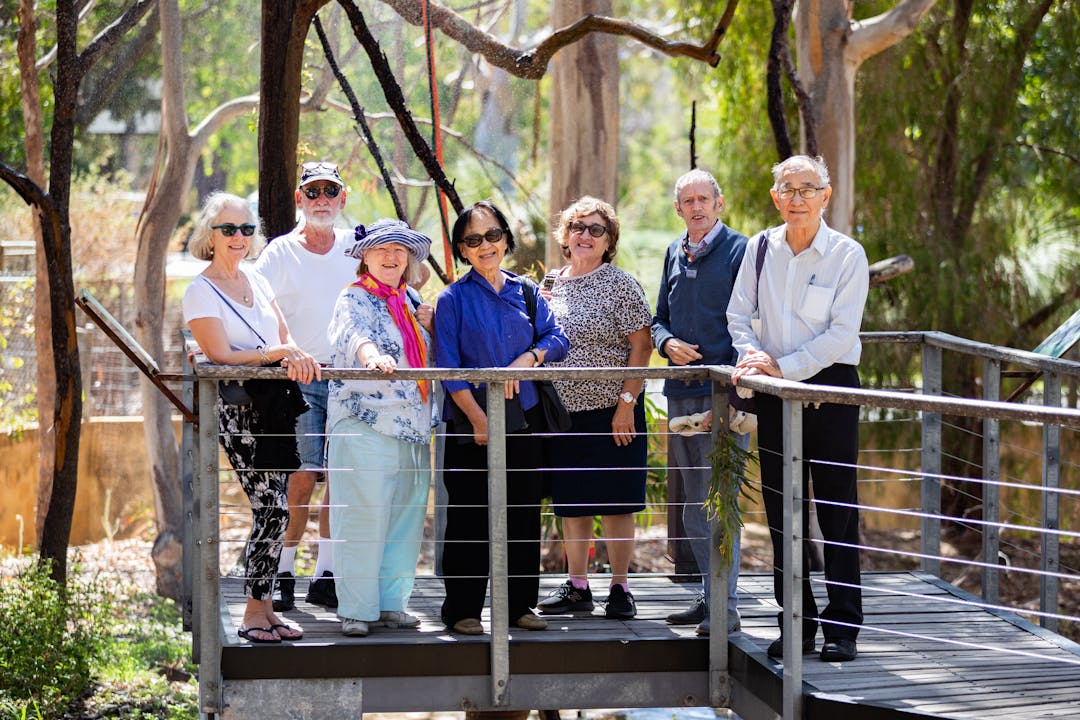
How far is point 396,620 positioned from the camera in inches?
196

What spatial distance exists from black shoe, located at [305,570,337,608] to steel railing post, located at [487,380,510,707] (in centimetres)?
89

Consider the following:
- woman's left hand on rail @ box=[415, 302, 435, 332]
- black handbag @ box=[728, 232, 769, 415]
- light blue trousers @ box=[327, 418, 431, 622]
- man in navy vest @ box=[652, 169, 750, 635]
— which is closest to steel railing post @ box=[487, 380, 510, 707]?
light blue trousers @ box=[327, 418, 431, 622]

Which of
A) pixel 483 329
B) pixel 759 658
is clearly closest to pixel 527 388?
pixel 483 329

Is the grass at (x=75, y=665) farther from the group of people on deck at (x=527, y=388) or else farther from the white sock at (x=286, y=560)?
the group of people on deck at (x=527, y=388)

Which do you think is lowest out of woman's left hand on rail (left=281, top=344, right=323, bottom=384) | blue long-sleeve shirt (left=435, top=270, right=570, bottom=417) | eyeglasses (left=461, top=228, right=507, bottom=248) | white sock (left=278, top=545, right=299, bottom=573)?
white sock (left=278, top=545, right=299, bottom=573)

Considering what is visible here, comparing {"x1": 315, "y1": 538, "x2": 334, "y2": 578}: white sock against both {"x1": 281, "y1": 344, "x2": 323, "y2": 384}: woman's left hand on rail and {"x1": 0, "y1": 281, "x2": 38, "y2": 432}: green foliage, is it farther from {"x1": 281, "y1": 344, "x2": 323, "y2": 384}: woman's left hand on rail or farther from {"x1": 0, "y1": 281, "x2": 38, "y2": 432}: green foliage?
{"x1": 0, "y1": 281, "x2": 38, "y2": 432}: green foliage

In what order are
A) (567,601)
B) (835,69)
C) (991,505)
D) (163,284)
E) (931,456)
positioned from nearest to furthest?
(567,601) < (991,505) < (931,456) < (835,69) < (163,284)

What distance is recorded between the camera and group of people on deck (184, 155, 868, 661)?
178 inches

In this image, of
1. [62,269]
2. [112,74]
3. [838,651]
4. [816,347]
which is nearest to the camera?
[816,347]

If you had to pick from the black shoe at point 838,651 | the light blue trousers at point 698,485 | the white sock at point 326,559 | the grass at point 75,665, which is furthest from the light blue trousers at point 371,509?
the grass at point 75,665

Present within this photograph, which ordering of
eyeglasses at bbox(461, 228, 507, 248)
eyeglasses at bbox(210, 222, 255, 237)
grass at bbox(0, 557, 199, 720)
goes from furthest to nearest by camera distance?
grass at bbox(0, 557, 199, 720) → eyeglasses at bbox(461, 228, 507, 248) → eyeglasses at bbox(210, 222, 255, 237)

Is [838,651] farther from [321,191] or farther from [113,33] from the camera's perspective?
[113,33]

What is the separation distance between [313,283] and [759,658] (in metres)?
2.19

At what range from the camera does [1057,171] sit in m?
12.3
